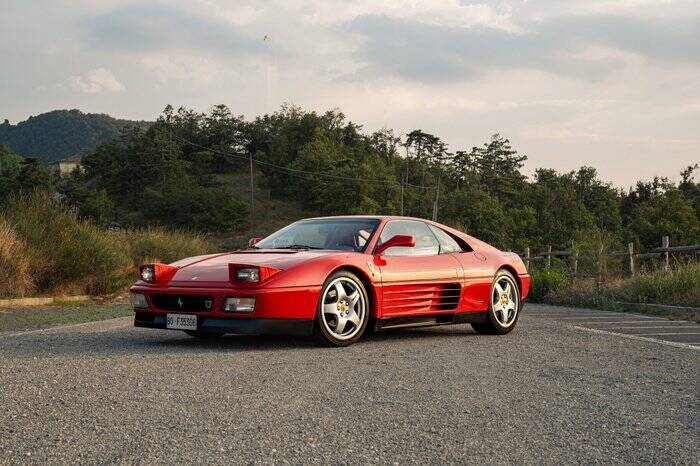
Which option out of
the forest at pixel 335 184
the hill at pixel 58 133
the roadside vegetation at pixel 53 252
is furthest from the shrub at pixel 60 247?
the hill at pixel 58 133

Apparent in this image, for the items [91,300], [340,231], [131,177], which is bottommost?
[91,300]

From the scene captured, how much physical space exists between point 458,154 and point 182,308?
126m

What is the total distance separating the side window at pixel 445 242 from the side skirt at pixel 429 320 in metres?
0.73

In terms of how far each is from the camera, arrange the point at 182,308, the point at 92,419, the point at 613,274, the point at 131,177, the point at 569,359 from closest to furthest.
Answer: the point at 92,419
the point at 569,359
the point at 182,308
the point at 613,274
the point at 131,177

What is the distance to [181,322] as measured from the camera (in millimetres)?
8047

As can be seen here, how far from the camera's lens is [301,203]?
409 feet

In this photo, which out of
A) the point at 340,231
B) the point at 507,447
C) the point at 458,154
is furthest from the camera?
the point at 458,154

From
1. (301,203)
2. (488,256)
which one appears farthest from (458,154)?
(488,256)

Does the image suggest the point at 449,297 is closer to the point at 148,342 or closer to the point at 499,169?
the point at 148,342

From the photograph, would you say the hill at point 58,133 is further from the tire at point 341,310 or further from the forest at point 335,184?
the tire at point 341,310

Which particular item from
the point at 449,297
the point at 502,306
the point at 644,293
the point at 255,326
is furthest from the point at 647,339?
the point at 644,293

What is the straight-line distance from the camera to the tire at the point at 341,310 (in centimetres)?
804

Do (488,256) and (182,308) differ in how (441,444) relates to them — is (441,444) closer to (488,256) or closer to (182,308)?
(182,308)

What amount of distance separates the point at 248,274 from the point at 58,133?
17662 centimetres
